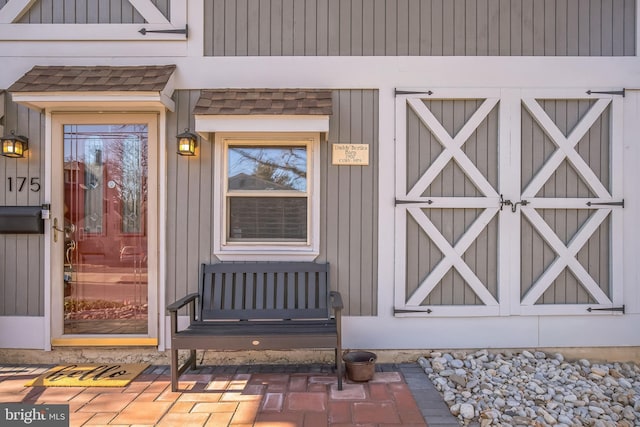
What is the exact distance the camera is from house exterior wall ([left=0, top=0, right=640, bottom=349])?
12.3ft

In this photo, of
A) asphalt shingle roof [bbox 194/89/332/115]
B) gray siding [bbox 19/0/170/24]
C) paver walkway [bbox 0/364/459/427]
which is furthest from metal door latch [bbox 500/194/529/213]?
gray siding [bbox 19/0/170/24]

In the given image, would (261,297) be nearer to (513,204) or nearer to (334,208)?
(334,208)

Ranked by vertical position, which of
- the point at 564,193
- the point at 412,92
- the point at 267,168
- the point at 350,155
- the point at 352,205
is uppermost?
the point at 412,92

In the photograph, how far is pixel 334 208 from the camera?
375 cm

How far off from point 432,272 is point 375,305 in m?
0.61

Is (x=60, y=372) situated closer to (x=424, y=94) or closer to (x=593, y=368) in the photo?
(x=424, y=94)

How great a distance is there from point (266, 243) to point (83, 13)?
2.73m

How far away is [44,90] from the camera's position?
3.35 metres

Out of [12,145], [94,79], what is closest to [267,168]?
[94,79]

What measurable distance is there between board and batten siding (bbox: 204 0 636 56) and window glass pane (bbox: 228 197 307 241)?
1.37 meters

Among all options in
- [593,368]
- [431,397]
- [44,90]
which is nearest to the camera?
[431,397]

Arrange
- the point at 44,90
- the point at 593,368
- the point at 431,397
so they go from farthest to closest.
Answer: the point at 593,368, the point at 44,90, the point at 431,397

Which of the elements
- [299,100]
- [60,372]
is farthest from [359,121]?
[60,372]

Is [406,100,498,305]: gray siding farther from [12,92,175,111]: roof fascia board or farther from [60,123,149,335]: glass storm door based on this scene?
[60,123,149,335]: glass storm door
